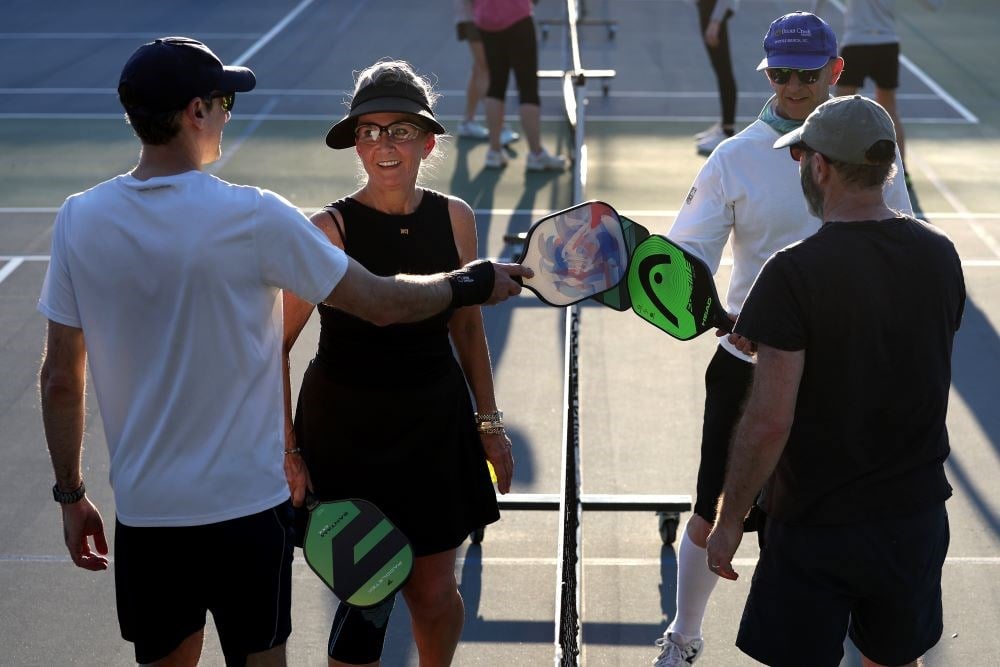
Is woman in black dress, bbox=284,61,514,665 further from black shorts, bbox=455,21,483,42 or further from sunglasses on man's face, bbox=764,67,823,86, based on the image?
black shorts, bbox=455,21,483,42

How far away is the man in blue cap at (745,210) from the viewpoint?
3682 millimetres

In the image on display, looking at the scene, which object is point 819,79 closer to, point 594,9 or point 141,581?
point 141,581

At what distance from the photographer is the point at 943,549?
10.1ft

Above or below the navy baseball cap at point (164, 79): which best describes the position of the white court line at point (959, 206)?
below

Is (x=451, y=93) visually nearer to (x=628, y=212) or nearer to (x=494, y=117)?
(x=494, y=117)

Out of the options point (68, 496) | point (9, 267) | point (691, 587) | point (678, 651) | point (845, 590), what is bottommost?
point (9, 267)

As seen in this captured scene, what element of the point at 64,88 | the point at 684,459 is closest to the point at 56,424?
the point at 684,459

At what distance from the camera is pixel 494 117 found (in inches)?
403

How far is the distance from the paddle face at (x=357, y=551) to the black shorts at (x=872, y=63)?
7.33 metres

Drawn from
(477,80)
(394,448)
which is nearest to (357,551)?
(394,448)

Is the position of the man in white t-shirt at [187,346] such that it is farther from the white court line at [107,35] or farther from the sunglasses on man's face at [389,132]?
the white court line at [107,35]

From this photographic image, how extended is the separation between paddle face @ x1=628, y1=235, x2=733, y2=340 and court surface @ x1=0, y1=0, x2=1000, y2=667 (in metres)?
0.71

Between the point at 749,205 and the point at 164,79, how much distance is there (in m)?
1.77

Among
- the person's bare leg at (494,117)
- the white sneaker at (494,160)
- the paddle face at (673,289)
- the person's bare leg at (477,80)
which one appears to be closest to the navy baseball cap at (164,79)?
Result: the paddle face at (673,289)
